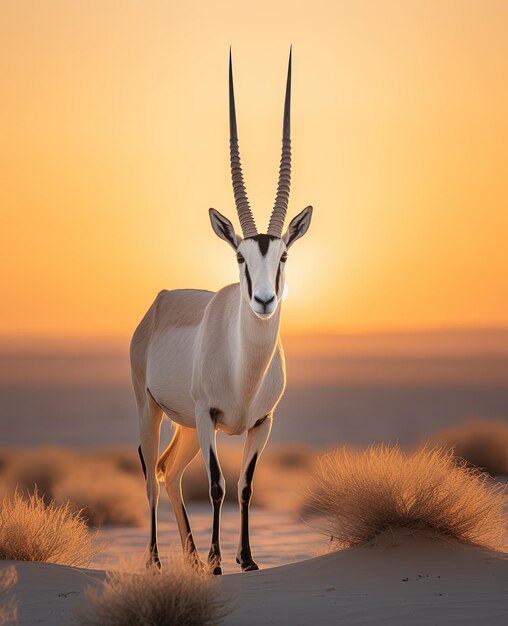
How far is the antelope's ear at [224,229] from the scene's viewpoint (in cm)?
1011

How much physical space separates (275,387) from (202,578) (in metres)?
3.23

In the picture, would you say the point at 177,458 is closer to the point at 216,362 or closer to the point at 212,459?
the point at 212,459

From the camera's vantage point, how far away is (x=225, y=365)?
10469 mm

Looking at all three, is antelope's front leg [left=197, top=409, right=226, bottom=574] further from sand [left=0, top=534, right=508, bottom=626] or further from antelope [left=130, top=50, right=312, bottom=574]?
sand [left=0, top=534, right=508, bottom=626]

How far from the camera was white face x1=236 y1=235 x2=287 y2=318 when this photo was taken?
358 inches

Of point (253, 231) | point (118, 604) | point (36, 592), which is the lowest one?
point (36, 592)

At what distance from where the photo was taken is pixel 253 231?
33.3 feet

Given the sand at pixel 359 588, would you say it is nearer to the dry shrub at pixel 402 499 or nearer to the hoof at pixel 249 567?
the dry shrub at pixel 402 499

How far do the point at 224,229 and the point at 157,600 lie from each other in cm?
369

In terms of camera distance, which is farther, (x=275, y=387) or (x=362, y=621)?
(x=275, y=387)

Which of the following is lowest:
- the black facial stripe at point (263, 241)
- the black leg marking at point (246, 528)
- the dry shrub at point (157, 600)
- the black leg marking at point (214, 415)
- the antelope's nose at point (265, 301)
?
the black leg marking at point (246, 528)

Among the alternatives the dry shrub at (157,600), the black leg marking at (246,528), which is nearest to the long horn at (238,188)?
the black leg marking at (246,528)

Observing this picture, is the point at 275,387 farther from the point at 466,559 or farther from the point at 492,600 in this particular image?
the point at 492,600

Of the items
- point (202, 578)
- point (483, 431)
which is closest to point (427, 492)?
point (202, 578)
